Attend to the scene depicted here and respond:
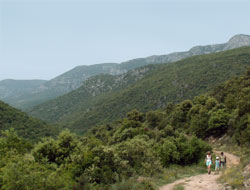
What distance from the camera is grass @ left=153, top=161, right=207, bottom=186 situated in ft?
37.8

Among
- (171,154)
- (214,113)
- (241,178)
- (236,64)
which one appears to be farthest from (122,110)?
(241,178)

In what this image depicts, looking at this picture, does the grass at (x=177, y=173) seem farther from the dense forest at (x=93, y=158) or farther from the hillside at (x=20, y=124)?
the hillside at (x=20, y=124)

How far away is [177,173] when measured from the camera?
1312cm

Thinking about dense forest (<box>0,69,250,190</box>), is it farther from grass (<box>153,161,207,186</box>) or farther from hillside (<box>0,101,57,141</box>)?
hillside (<box>0,101,57,141</box>)

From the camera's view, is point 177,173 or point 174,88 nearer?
point 177,173

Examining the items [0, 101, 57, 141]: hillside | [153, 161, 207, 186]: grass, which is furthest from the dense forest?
[0, 101, 57, 141]: hillside

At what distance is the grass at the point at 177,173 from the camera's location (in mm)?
11523

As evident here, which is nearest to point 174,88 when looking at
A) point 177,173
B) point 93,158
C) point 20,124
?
point 20,124

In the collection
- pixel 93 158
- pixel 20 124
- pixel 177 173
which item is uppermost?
pixel 93 158

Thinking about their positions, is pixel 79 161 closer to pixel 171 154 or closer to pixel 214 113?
pixel 171 154

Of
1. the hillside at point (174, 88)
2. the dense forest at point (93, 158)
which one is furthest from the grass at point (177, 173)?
the hillside at point (174, 88)

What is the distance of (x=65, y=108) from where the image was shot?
5773 inches

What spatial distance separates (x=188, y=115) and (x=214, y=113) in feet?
25.1

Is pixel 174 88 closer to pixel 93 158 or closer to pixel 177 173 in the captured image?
pixel 177 173
